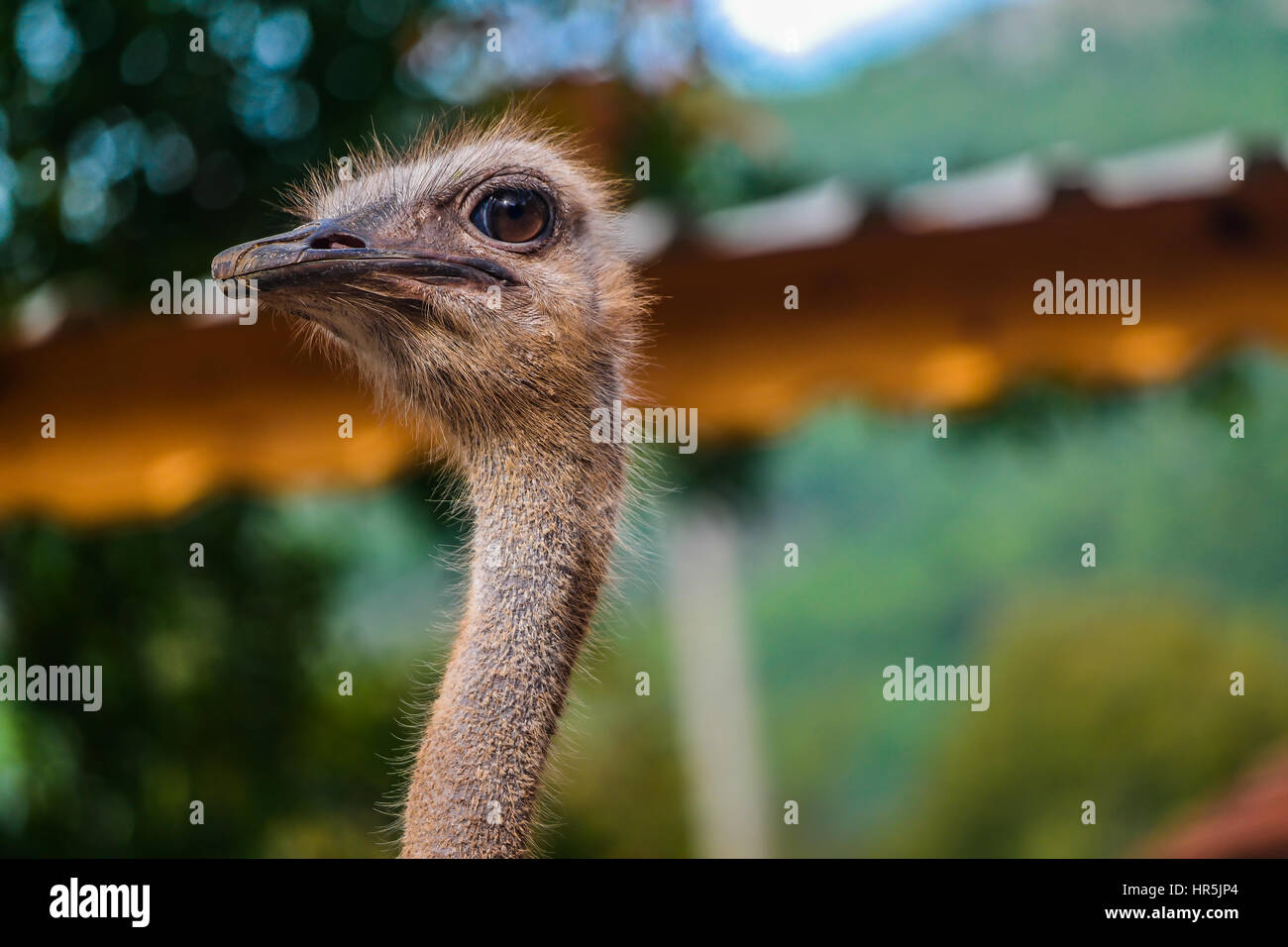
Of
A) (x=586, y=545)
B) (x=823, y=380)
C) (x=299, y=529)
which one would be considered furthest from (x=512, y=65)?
(x=586, y=545)

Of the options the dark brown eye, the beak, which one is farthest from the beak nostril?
the dark brown eye

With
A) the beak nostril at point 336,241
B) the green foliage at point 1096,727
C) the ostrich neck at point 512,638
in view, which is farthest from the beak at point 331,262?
the green foliage at point 1096,727

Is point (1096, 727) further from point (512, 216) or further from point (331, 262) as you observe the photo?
point (331, 262)

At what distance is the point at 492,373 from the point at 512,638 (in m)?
0.28

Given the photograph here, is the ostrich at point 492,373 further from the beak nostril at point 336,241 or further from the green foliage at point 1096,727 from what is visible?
the green foliage at point 1096,727

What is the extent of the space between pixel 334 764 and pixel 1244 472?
5389 millimetres

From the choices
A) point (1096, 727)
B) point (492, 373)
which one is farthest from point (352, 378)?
point (1096, 727)

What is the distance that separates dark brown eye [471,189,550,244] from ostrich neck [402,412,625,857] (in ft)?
0.65

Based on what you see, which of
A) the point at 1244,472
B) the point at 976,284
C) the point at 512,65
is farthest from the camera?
the point at 1244,472

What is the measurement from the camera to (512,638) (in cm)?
123

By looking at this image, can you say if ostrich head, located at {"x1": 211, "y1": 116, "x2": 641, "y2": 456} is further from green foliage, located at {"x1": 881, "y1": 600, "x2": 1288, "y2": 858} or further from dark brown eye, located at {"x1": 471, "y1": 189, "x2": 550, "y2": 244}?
green foliage, located at {"x1": 881, "y1": 600, "x2": 1288, "y2": 858}

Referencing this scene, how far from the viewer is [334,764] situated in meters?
3.38

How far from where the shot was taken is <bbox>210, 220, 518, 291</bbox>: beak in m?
1.16
